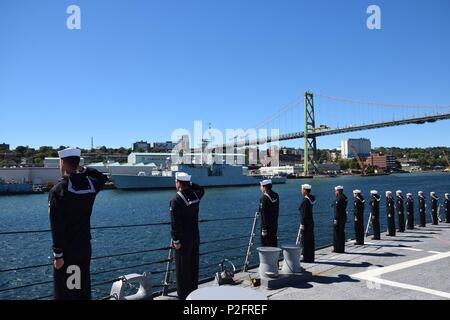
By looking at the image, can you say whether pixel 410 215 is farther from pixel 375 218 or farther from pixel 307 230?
pixel 307 230

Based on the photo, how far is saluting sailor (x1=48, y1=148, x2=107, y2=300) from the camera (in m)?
3.44

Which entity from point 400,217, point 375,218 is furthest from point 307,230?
point 400,217

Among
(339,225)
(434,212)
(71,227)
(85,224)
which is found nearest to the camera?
(71,227)

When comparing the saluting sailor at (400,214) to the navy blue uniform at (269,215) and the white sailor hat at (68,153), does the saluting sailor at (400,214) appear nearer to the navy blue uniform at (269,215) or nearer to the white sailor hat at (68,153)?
the navy blue uniform at (269,215)

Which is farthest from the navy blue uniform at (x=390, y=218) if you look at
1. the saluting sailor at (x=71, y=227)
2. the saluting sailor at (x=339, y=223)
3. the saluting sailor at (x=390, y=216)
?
the saluting sailor at (x=71, y=227)

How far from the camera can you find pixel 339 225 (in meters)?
8.07

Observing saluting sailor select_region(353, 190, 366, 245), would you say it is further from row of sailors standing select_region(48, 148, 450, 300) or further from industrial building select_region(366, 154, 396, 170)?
industrial building select_region(366, 154, 396, 170)

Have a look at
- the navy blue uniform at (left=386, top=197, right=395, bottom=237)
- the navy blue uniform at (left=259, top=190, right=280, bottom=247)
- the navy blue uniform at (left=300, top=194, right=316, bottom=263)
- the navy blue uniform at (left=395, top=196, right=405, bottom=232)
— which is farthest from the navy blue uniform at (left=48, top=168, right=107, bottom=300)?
the navy blue uniform at (left=395, top=196, right=405, bottom=232)

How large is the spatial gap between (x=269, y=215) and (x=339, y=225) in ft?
7.95

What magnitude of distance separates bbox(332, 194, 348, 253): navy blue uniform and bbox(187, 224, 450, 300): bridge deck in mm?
206

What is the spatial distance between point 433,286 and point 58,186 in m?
4.84

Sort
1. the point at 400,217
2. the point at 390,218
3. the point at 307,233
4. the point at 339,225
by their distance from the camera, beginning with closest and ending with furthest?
the point at 307,233, the point at 339,225, the point at 390,218, the point at 400,217
